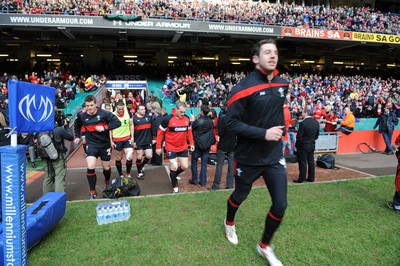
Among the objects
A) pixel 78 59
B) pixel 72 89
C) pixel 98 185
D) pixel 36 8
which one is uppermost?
pixel 36 8

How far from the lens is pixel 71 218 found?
15.5ft

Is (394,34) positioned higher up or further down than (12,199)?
higher up

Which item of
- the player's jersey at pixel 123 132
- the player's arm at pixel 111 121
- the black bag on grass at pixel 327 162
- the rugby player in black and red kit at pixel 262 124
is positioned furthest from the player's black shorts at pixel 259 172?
the black bag on grass at pixel 327 162

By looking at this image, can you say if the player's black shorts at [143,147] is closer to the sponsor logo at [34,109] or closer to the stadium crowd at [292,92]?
the sponsor logo at [34,109]

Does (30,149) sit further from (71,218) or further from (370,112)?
(370,112)

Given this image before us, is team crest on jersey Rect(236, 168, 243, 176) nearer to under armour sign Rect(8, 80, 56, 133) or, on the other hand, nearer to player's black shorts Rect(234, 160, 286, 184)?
player's black shorts Rect(234, 160, 286, 184)

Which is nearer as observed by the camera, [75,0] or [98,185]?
[98,185]

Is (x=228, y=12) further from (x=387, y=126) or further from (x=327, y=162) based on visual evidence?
(x=327, y=162)

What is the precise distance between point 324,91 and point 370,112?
4.06m

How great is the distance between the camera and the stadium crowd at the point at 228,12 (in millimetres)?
20297

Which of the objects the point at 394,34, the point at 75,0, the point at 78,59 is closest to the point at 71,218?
the point at 75,0

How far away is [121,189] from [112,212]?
4.93 feet

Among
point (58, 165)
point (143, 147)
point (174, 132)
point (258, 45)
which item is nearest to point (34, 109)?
point (258, 45)

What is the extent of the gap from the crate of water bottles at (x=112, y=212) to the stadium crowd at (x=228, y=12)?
58.5ft
